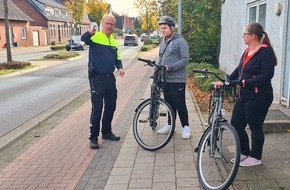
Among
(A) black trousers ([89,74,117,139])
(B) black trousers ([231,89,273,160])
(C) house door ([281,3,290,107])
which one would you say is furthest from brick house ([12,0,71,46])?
(B) black trousers ([231,89,273,160])

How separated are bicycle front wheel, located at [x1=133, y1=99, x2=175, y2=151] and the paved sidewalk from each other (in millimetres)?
135

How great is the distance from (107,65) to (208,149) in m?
2.15

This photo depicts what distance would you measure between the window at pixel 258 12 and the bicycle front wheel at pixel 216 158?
584cm

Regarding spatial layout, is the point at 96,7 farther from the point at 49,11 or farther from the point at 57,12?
the point at 57,12

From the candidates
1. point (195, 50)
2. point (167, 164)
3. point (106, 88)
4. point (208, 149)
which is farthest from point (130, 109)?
point (195, 50)

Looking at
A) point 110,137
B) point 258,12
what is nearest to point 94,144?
point 110,137

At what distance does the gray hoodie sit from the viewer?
5305 mm

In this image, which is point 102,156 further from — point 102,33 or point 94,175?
point 102,33

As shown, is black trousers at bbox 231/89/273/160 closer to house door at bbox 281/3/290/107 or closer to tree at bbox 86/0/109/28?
house door at bbox 281/3/290/107

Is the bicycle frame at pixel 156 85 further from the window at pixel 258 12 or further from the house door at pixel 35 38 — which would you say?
the house door at pixel 35 38

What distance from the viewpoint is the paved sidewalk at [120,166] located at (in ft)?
13.5

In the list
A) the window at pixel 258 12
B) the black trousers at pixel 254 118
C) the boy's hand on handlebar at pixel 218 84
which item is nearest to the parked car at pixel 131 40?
the window at pixel 258 12

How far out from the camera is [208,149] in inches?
164

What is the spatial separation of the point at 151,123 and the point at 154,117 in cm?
11
